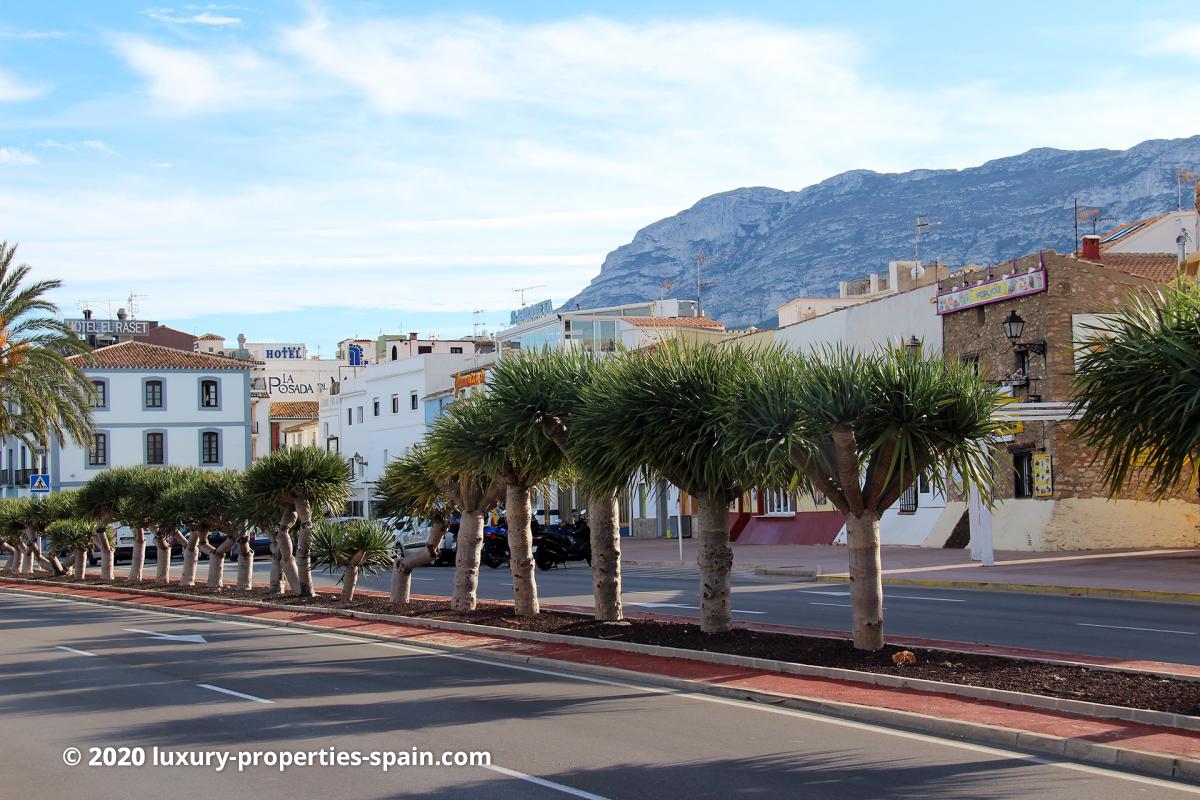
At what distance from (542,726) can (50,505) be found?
35.2 m

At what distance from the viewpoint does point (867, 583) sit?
14.0 m

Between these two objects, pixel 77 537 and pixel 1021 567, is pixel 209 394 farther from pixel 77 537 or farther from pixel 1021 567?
pixel 1021 567

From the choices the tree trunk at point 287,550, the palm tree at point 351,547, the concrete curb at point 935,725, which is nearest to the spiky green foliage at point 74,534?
the tree trunk at point 287,550

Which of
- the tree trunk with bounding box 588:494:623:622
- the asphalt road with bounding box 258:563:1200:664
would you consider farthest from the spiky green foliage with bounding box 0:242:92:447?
the tree trunk with bounding box 588:494:623:622

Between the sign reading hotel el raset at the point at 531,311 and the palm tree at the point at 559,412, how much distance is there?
183 feet

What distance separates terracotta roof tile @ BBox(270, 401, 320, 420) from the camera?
3565 inches

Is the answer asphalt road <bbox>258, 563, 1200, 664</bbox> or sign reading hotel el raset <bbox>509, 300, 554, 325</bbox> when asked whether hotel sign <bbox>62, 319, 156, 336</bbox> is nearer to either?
sign reading hotel el raset <bbox>509, 300, 554, 325</bbox>

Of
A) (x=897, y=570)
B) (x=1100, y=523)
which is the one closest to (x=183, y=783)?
(x=897, y=570)

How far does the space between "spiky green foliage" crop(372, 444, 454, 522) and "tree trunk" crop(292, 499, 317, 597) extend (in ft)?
7.04

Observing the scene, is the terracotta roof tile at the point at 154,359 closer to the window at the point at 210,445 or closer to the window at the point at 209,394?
the window at the point at 209,394

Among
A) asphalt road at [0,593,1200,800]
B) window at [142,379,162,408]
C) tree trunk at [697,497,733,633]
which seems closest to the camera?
asphalt road at [0,593,1200,800]

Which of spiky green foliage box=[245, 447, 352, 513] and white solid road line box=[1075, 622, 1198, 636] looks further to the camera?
spiky green foliage box=[245, 447, 352, 513]

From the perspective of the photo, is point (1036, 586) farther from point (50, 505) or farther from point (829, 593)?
point (50, 505)

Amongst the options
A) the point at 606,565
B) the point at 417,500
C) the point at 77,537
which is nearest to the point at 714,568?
the point at 606,565
